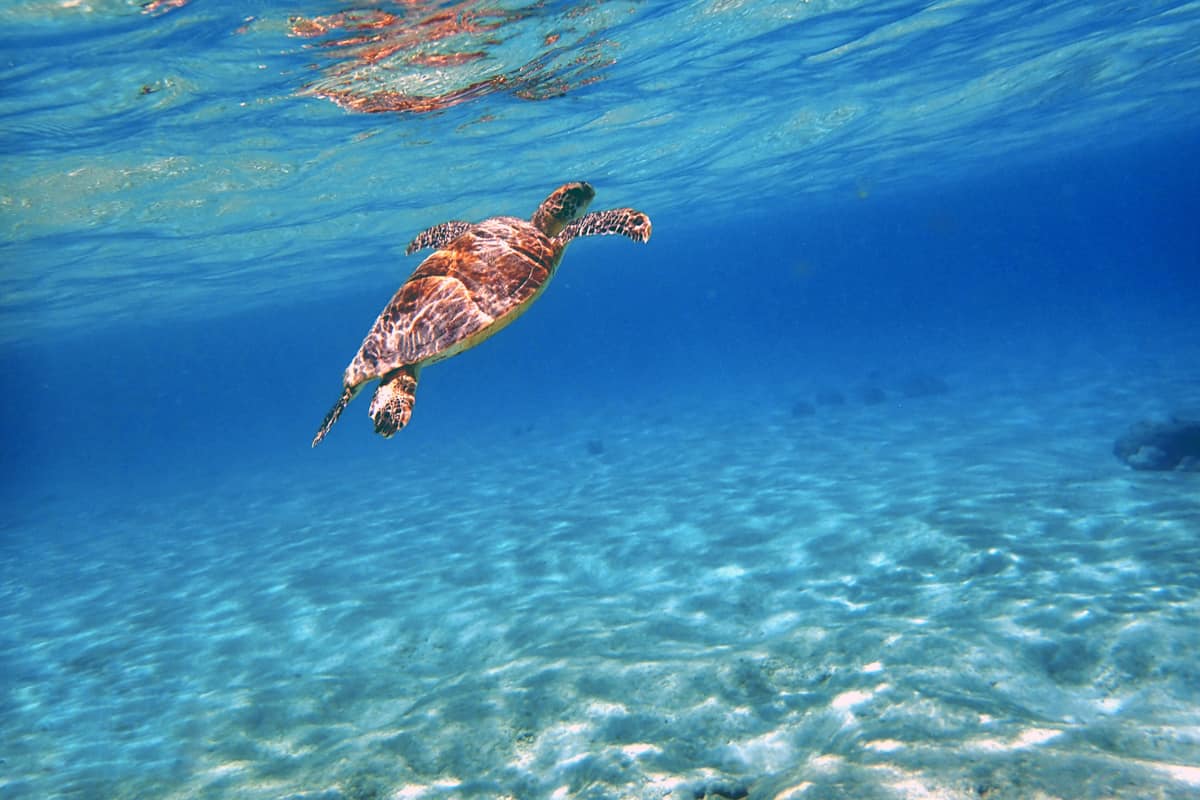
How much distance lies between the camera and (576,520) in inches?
612

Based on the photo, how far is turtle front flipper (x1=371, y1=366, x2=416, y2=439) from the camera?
6.04m

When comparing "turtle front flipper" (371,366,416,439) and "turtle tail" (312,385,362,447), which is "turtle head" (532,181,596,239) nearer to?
"turtle front flipper" (371,366,416,439)

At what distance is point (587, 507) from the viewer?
1675 cm

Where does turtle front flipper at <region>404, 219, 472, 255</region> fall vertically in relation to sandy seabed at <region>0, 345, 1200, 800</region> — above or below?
above

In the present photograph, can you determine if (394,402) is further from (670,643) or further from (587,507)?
(587,507)

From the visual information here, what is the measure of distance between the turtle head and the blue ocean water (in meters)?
5.55

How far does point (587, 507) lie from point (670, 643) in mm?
8826

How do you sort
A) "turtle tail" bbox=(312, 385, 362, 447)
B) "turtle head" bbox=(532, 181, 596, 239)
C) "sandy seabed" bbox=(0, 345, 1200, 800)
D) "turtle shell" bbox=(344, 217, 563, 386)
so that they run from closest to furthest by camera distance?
"sandy seabed" bbox=(0, 345, 1200, 800)
"turtle tail" bbox=(312, 385, 362, 447)
"turtle shell" bbox=(344, 217, 563, 386)
"turtle head" bbox=(532, 181, 596, 239)

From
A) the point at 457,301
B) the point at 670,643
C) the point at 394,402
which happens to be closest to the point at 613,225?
the point at 457,301

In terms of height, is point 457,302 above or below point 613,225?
below

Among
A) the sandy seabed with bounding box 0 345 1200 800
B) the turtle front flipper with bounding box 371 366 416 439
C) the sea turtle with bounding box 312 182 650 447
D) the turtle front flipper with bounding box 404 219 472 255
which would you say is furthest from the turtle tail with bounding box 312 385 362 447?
the sandy seabed with bounding box 0 345 1200 800

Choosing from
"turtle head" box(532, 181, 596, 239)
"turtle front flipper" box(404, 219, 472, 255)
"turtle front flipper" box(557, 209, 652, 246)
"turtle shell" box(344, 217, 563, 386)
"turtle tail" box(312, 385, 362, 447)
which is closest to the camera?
"turtle tail" box(312, 385, 362, 447)

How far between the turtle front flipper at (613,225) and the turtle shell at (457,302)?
0.45 meters

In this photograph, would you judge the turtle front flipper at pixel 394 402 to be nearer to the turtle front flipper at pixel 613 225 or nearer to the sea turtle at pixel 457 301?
the sea turtle at pixel 457 301
